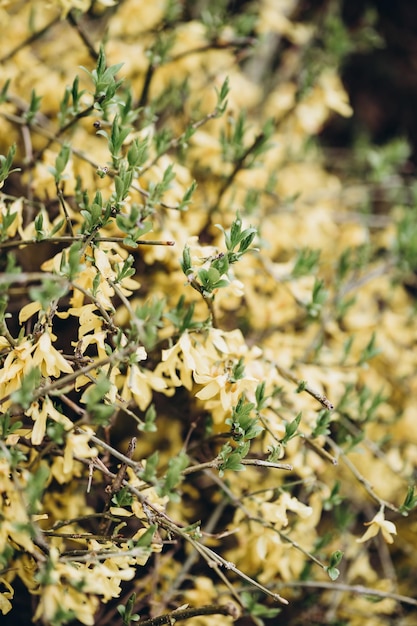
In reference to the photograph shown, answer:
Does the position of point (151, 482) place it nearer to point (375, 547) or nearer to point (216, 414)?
point (216, 414)

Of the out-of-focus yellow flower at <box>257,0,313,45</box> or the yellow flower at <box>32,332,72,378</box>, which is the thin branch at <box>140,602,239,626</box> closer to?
the yellow flower at <box>32,332,72,378</box>

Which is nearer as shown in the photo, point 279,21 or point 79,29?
point 79,29

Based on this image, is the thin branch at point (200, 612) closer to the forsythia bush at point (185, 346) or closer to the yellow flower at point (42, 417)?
the forsythia bush at point (185, 346)

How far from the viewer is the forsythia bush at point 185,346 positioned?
3.23ft

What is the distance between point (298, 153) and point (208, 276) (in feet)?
4.64

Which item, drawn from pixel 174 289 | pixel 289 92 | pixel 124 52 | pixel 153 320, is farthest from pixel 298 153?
pixel 153 320

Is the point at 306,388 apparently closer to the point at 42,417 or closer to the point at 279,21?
the point at 42,417

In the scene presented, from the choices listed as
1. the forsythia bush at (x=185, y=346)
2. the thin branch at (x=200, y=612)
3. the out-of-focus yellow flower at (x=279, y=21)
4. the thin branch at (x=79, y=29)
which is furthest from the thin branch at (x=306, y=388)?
the out-of-focus yellow flower at (x=279, y=21)

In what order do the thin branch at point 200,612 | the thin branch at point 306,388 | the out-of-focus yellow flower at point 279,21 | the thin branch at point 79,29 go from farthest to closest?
the out-of-focus yellow flower at point 279,21 → the thin branch at point 79,29 → the thin branch at point 306,388 → the thin branch at point 200,612

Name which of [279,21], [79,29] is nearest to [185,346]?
[79,29]

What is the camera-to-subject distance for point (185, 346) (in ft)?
3.49

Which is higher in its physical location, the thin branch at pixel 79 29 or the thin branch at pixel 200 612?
the thin branch at pixel 79 29

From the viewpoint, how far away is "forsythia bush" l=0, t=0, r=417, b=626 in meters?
0.98

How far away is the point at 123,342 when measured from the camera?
3.32ft
